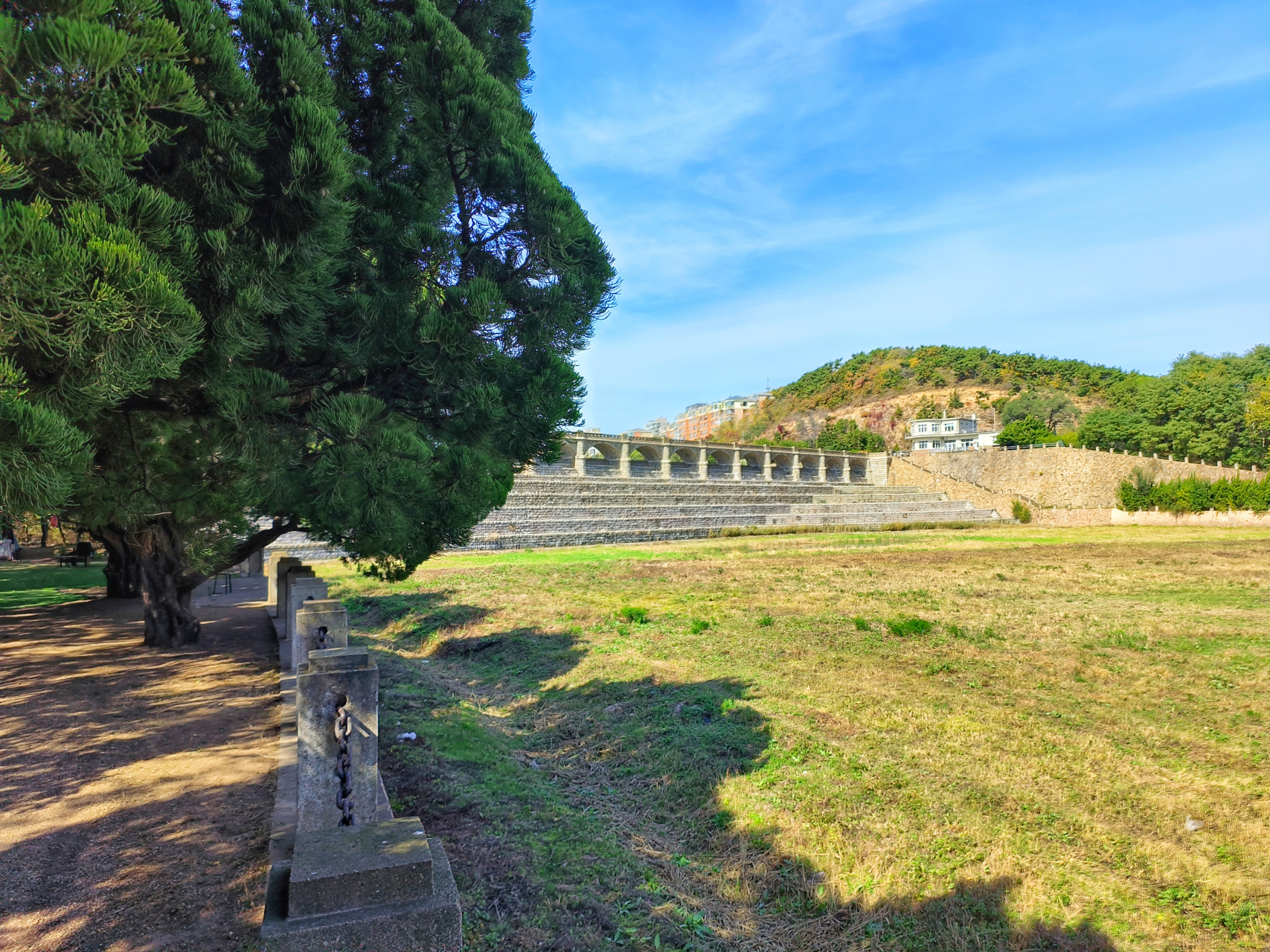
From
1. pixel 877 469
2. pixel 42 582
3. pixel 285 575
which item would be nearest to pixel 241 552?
pixel 285 575

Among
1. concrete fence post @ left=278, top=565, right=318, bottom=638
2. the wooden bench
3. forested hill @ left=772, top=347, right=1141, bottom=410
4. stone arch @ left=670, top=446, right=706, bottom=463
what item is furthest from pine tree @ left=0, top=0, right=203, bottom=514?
forested hill @ left=772, top=347, right=1141, bottom=410

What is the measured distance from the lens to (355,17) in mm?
6418

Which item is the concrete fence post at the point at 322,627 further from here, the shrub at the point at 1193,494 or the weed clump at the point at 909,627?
the shrub at the point at 1193,494

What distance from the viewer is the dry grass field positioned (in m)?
3.87

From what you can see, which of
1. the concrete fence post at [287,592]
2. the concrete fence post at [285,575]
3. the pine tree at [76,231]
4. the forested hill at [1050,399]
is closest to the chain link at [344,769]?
the pine tree at [76,231]

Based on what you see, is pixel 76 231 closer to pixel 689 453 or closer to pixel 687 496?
pixel 687 496

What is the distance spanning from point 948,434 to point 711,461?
40196mm

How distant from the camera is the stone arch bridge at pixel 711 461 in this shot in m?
41.4

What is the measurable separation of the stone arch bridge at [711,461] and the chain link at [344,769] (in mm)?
33240

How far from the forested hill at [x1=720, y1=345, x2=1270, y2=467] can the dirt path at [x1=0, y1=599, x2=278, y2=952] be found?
5851cm

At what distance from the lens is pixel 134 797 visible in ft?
14.7

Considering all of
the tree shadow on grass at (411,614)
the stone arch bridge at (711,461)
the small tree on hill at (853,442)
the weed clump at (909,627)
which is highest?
the small tree on hill at (853,442)

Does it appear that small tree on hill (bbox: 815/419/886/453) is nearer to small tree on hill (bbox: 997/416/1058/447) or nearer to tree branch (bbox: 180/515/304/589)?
small tree on hill (bbox: 997/416/1058/447)

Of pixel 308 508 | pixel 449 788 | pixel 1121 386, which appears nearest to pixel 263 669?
pixel 308 508
